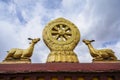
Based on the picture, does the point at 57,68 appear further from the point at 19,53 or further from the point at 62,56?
the point at 19,53

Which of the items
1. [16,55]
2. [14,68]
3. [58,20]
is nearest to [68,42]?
[58,20]

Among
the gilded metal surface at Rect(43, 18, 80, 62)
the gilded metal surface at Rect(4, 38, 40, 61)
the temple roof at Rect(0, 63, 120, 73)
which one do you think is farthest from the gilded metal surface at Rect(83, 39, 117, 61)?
the gilded metal surface at Rect(4, 38, 40, 61)

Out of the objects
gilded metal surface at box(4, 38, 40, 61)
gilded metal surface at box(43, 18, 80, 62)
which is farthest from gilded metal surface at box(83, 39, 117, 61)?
gilded metal surface at box(4, 38, 40, 61)

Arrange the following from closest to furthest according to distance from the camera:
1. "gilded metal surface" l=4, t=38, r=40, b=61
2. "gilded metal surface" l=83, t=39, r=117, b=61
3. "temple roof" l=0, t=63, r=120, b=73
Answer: "temple roof" l=0, t=63, r=120, b=73 → "gilded metal surface" l=4, t=38, r=40, b=61 → "gilded metal surface" l=83, t=39, r=117, b=61

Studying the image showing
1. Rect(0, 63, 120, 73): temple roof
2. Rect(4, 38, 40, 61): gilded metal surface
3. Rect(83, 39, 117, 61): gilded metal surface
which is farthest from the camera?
Rect(83, 39, 117, 61): gilded metal surface

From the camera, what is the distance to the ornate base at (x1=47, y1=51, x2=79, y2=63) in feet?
39.8

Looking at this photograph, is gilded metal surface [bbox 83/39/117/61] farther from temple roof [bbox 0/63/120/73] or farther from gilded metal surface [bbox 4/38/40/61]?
gilded metal surface [bbox 4/38/40/61]

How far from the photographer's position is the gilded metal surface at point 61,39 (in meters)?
12.3

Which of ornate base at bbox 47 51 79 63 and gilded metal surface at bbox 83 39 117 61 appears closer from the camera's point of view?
ornate base at bbox 47 51 79 63

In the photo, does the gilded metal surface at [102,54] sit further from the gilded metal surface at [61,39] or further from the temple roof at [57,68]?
the temple roof at [57,68]

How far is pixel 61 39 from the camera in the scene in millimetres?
13047

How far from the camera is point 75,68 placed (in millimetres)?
9820

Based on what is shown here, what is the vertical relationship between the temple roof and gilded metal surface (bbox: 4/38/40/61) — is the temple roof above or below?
below

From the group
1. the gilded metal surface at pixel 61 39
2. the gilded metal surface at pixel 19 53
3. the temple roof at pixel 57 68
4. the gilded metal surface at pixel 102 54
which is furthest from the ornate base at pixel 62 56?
the temple roof at pixel 57 68
